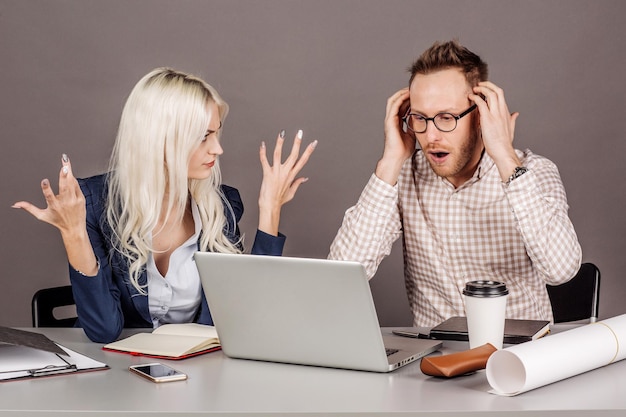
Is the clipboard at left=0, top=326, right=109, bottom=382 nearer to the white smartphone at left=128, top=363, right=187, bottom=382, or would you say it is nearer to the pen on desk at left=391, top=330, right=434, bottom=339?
the white smartphone at left=128, top=363, right=187, bottom=382

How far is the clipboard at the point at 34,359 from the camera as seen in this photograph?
1700 millimetres

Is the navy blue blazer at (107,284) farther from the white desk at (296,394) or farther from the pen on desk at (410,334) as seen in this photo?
the pen on desk at (410,334)

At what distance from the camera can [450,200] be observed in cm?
277

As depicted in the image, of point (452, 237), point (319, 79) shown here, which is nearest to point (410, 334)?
point (452, 237)

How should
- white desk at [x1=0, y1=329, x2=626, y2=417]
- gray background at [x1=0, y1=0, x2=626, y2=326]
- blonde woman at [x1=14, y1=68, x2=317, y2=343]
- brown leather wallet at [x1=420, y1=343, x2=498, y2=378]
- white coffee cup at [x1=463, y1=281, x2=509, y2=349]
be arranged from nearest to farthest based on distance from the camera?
1. white desk at [x1=0, y1=329, x2=626, y2=417]
2. brown leather wallet at [x1=420, y1=343, x2=498, y2=378]
3. white coffee cup at [x1=463, y1=281, x2=509, y2=349]
4. blonde woman at [x1=14, y1=68, x2=317, y2=343]
5. gray background at [x1=0, y1=0, x2=626, y2=326]

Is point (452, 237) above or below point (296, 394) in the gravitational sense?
above

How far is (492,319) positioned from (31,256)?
2908mm

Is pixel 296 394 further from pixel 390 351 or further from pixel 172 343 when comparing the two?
pixel 172 343

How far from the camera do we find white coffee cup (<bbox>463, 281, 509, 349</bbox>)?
1.77 metres

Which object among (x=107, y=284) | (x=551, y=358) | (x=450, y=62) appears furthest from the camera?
(x=450, y=62)

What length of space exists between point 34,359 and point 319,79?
2511 millimetres

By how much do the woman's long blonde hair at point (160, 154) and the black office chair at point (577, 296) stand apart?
42.8 inches

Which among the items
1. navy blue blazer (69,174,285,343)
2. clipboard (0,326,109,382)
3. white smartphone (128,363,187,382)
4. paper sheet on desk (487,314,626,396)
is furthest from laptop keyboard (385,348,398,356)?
navy blue blazer (69,174,285,343)

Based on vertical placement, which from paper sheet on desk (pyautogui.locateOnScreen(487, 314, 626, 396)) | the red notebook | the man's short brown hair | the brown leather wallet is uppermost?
the man's short brown hair
